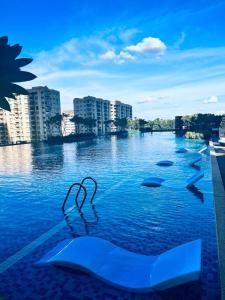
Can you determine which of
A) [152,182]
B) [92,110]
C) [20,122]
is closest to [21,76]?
[152,182]

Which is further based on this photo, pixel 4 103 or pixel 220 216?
pixel 220 216

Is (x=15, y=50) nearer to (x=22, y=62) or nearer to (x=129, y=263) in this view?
(x=22, y=62)

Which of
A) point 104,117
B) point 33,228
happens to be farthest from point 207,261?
point 104,117

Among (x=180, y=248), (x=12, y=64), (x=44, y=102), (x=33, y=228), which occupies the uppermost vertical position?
(x=44, y=102)

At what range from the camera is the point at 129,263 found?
6867 mm

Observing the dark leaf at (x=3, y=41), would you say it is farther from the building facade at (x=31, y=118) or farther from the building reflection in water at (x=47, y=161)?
the building facade at (x=31, y=118)

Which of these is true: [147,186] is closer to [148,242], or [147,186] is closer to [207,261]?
[148,242]

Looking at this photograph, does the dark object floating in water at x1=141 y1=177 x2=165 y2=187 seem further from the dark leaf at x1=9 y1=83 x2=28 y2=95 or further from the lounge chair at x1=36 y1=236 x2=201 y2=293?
the dark leaf at x1=9 y1=83 x2=28 y2=95

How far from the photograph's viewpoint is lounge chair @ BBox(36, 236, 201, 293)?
5680 mm

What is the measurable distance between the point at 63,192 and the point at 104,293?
9.99 metres

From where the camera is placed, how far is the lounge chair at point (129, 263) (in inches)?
224

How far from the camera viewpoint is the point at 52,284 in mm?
6336

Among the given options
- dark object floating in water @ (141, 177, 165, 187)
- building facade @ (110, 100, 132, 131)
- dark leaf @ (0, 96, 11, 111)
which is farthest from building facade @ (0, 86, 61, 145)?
dark leaf @ (0, 96, 11, 111)

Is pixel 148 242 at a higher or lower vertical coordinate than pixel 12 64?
lower
